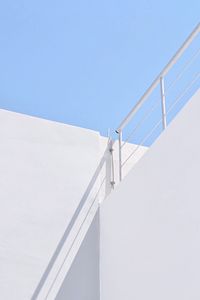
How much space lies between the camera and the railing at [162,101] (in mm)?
1719

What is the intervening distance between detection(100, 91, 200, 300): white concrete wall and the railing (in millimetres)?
130

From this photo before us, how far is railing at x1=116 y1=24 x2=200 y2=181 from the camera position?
67.7 inches

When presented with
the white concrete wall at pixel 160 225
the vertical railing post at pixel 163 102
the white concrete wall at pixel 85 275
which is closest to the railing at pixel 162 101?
the vertical railing post at pixel 163 102

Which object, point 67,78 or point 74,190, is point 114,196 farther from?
point 67,78

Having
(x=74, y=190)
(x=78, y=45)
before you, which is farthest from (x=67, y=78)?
(x=74, y=190)

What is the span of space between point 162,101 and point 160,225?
0.48 metres

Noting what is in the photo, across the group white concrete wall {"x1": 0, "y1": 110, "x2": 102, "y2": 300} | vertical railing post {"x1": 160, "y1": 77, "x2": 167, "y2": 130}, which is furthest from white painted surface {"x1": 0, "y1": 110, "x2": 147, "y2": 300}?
vertical railing post {"x1": 160, "y1": 77, "x2": 167, "y2": 130}

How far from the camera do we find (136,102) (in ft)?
6.73

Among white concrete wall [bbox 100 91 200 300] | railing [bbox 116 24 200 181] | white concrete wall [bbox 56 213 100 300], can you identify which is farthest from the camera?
white concrete wall [bbox 56 213 100 300]

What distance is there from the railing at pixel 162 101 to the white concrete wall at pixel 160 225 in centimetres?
13

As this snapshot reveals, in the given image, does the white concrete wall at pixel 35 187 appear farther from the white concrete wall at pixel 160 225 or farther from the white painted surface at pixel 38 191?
the white concrete wall at pixel 160 225

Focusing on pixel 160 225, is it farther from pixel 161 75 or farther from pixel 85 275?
pixel 161 75

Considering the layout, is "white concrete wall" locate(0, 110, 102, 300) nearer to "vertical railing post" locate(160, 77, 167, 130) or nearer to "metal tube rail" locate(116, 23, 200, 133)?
"metal tube rail" locate(116, 23, 200, 133)

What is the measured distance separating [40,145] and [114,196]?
0.35 m
